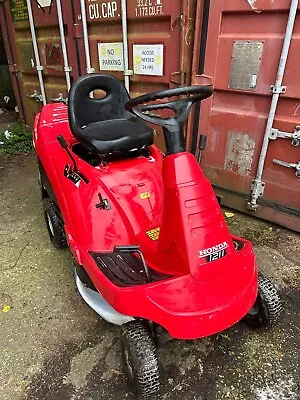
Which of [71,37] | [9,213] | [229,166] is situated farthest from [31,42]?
[229,166]

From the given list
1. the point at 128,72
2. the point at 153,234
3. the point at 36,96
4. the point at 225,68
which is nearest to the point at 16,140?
the point at 36,96

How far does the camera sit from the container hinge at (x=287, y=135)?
7.79ft

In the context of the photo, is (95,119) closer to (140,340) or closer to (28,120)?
(140,340)

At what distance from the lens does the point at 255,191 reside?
2717 millimetres

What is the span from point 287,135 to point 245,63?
58 centimetres

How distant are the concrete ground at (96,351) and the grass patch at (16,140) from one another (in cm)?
249

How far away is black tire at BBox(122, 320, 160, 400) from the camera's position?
141 centimetres

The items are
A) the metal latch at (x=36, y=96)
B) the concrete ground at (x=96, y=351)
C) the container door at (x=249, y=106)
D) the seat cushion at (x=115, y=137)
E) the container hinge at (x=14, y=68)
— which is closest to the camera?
the concrete ground at (x=96, y=351)

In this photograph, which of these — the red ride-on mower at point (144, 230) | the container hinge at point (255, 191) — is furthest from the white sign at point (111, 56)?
the container hinge at point (255, 191)

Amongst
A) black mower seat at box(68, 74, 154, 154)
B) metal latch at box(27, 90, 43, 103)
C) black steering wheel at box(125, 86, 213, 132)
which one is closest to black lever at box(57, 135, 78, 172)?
black mower seat at box(68, 74, 154, 154)

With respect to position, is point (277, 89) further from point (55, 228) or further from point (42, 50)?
point (42, 50)

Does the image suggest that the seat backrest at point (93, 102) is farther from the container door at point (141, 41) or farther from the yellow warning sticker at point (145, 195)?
the container door at point (141, 41)

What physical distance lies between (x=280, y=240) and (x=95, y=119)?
1600 millimetres

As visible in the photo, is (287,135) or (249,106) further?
(249,106)
